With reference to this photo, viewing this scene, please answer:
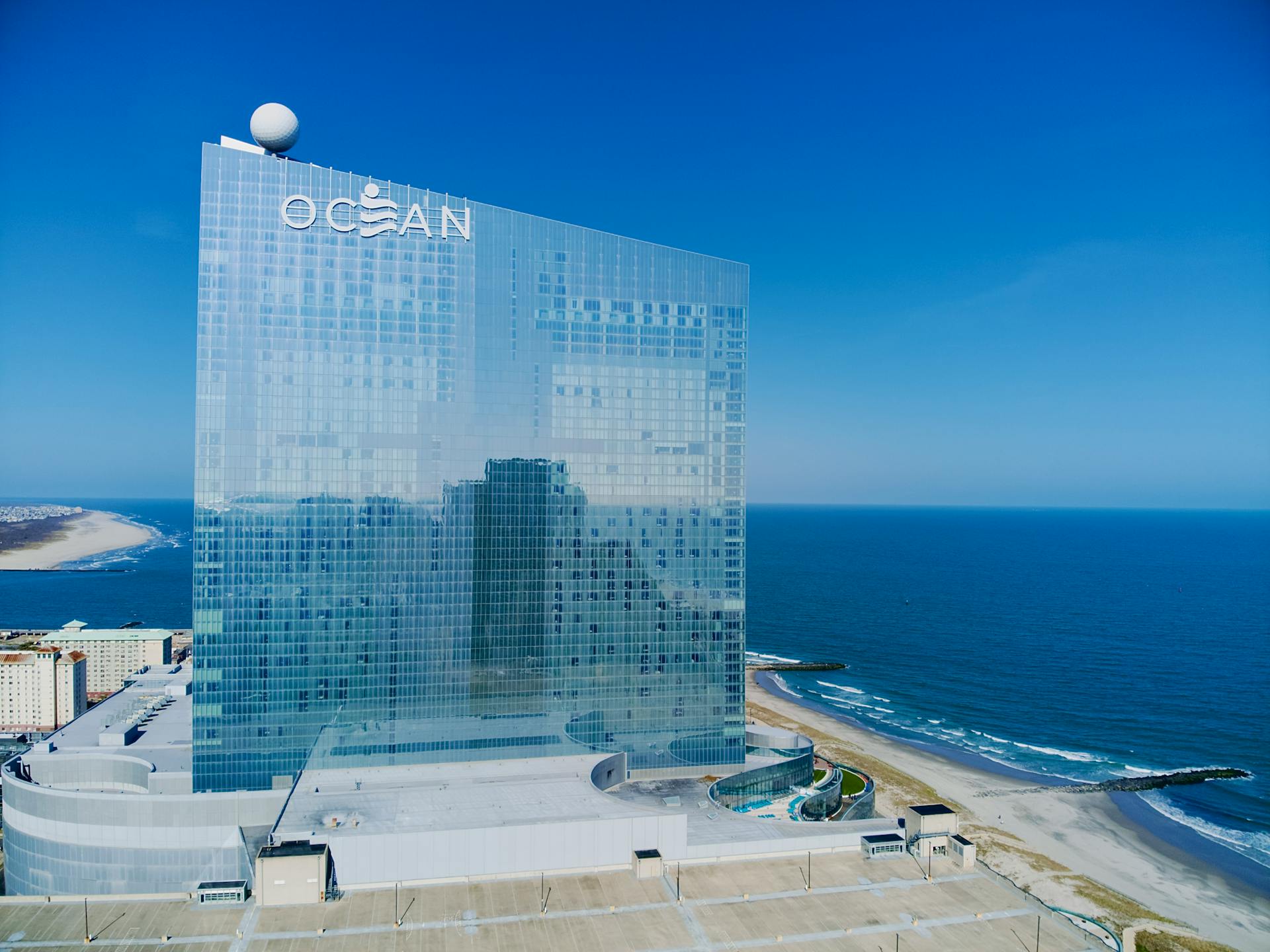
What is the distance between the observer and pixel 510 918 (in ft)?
194

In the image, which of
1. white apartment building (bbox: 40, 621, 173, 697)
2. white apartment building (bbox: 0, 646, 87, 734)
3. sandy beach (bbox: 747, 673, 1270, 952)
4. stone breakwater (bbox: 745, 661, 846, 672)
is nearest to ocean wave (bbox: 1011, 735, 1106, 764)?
sandy beach (bbox: 747, 673, 1270, 952)

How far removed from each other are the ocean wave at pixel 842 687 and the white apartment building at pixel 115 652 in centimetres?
12780

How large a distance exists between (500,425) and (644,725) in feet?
118

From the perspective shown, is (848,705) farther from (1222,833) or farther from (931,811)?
(931,811)

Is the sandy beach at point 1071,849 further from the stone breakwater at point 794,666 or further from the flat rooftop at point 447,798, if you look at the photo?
the flat rooftop at point 447,798

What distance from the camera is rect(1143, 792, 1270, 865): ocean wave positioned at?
99.8 meters

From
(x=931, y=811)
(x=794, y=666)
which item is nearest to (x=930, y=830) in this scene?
(x=931, y=811)

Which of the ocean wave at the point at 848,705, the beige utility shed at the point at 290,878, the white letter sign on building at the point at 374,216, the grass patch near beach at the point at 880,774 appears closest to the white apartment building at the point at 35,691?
the white letter sign on building at the point at 374,216

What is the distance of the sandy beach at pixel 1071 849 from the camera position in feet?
276

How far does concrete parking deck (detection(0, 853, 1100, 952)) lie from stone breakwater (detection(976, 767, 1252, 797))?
194ft

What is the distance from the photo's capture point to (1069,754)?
130625 mm

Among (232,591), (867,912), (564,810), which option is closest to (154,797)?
(232,591)

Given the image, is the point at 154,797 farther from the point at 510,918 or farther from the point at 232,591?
the point at 510,918

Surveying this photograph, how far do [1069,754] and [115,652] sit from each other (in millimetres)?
167912
